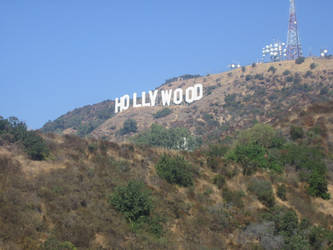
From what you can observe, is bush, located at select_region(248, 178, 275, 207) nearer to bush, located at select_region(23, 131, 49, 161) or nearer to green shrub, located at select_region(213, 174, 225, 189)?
green shrub, located at select_region(213, 174, 225, 189)

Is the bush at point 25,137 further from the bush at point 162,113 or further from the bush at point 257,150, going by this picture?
the bush at point 162,113

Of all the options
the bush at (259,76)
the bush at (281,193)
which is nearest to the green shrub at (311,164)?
the bush at (281,193)

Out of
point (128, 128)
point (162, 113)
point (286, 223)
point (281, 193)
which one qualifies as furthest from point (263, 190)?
point (162, 113)

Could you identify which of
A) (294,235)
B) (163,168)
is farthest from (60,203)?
(294,235)

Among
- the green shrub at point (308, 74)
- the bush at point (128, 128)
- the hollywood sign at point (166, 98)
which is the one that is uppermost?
the green shrub at point (308, 74)

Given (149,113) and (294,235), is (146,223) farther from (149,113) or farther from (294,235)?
(149,113)

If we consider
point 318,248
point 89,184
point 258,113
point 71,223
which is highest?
point 258,113
